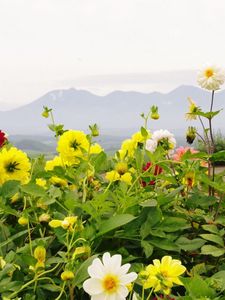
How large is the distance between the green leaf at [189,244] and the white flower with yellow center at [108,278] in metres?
0.26

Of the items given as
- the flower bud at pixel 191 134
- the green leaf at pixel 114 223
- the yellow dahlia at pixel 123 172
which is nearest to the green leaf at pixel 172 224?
the green leaf at pixel 114 223

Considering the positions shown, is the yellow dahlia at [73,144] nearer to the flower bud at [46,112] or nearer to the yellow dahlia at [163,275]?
the flower bud at [46,112]

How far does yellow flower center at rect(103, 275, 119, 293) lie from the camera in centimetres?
78

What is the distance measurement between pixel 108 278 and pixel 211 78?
86 centimetres

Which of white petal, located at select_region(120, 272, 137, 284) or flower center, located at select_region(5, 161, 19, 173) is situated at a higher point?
flower center, located at select_region(5, 161, 19, 173)

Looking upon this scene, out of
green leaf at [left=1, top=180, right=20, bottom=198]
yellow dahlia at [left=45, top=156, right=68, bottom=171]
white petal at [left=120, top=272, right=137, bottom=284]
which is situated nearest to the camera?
white petal at [left=120, top=272, right=137, bottom=284]

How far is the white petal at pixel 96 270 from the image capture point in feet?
2.52

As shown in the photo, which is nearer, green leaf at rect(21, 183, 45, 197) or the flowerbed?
the flowerbed

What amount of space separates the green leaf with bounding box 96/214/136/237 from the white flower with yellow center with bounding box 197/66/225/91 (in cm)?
66

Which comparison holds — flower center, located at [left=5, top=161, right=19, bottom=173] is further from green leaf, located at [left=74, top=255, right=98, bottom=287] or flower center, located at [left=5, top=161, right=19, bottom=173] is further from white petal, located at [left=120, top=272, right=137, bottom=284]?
white petal, located at [left=120, top=272, right=137, bottom=284]

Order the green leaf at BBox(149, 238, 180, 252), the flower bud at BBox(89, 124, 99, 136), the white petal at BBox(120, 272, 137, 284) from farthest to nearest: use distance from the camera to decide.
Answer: the flower bud at BBox(89, 124, 99, 136)
the green leaf at BBox(149, 238, 180, 252)
the white petal at BBox(120, 272, 137, 284)

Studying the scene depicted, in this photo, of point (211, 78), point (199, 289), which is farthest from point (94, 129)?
point (199, 289)

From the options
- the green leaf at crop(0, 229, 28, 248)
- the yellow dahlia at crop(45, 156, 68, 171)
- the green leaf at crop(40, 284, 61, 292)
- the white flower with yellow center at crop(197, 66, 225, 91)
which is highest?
the white flower with yellow center at crop(197, 66, 225, 91)

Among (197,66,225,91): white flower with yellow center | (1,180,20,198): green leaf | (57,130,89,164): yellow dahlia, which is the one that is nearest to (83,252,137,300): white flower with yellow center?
(1,180,20,198): green leaf
